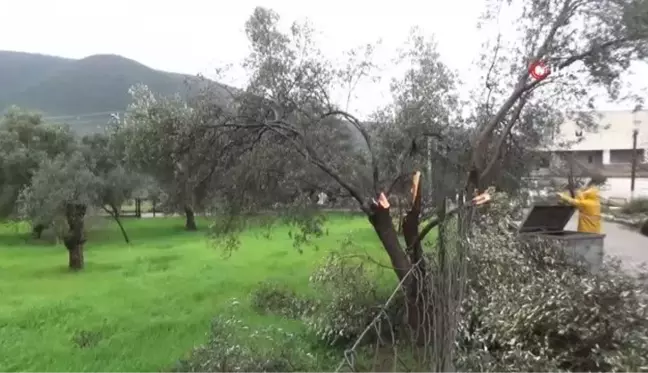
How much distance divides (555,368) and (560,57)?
4.91 meters

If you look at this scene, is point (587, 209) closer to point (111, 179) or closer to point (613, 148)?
point (111, 179)

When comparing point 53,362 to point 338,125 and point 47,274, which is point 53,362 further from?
point 47,274

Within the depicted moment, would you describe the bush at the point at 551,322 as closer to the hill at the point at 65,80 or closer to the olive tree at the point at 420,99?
the olive tree at the point at 420,99

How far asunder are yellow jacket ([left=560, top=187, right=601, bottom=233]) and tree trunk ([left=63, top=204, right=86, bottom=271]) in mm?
13602

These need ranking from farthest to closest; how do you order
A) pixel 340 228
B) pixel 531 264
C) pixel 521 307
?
pixel 340 228, pixel 531 264, pixel 521 307

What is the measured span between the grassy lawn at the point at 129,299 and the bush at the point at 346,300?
56.4 inches

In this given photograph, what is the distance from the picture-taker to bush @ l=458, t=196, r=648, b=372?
5.19 meters

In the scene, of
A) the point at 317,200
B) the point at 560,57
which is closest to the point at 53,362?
the point at 317,200

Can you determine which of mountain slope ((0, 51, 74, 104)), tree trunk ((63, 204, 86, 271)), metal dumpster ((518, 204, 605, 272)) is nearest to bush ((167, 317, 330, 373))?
metal dumpster ((518, 204, 605, 272))

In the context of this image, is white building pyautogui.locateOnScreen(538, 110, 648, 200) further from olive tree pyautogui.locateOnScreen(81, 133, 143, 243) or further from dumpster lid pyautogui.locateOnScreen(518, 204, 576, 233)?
olive tree pyautogui.locateOnScreen(81, 133, 143, 243)

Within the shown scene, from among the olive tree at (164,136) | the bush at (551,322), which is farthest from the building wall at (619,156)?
the bush at (551,322)

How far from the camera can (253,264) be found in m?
16.8

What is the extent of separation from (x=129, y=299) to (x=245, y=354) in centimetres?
607

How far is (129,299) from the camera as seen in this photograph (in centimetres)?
1248
